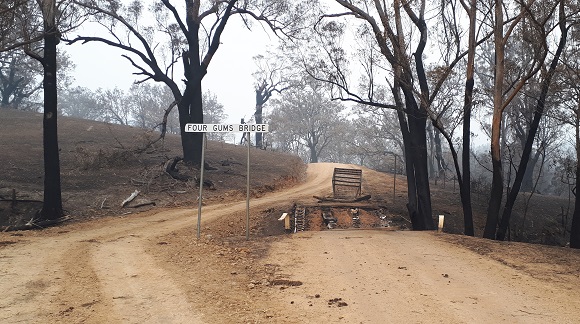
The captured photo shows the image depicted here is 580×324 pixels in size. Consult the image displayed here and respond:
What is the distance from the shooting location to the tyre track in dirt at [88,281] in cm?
529

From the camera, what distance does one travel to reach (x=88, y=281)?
663cm

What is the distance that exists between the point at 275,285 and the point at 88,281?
9.91 feet

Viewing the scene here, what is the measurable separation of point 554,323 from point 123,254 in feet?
25.1

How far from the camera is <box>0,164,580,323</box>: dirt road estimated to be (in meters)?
5.29

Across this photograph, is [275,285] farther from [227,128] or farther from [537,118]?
[537,118]

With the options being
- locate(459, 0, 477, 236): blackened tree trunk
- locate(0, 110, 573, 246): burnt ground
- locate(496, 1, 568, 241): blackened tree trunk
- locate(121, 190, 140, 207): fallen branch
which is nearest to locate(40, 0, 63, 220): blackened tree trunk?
locate(0, 110, 573, 246): burnt ground

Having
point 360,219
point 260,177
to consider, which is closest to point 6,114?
point 260,177

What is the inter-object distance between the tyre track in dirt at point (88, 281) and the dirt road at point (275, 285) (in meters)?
0.02

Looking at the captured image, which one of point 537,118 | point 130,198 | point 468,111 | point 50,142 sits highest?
point 468,111

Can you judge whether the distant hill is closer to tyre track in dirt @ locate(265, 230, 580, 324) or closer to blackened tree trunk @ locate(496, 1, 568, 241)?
tyre track in dirt @ locate(265, 230, 580, 324)

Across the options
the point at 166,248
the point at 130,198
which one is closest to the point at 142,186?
the point at 130,198

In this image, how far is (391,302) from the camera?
18.7 feet

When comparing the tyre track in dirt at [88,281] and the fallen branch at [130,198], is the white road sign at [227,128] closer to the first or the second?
the tyre track in dirt at [88,281]

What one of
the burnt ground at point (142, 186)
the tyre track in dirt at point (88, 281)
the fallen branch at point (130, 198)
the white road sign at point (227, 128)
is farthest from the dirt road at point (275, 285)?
the fallen branch at point (130, 198)
